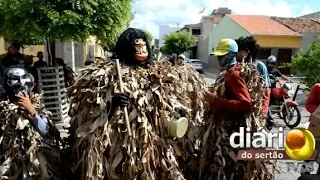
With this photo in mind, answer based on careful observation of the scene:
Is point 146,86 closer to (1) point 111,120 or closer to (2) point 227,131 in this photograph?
(1) point 111,120

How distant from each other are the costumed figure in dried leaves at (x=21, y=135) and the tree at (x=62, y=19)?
9.68 ft

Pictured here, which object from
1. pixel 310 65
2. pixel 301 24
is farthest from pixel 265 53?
pixel 310 65

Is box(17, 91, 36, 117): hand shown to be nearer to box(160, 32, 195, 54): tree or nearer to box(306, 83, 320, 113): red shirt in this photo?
box(306, 83, 320, 113): red shirt

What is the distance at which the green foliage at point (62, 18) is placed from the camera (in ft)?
18.4

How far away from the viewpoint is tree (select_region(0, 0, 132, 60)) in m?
5.62

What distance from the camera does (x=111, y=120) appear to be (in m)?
2.70

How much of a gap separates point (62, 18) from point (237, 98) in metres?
3.35

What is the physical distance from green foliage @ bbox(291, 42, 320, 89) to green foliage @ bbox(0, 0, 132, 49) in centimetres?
660

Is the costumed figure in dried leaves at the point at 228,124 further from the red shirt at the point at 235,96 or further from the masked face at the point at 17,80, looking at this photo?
the masked face at the point at 17,80

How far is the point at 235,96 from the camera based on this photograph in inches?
120

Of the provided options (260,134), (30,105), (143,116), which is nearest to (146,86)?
(143,116)

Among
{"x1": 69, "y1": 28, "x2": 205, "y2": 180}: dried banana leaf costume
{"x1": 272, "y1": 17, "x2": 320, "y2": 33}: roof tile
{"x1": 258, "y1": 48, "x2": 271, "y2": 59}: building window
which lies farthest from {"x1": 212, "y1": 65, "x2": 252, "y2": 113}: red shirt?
{"x1": 272, "y1": 17, "x2": 320, "y2": 33}: roof tile

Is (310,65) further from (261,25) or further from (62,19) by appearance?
(261,25)

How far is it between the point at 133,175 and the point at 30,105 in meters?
0.84
